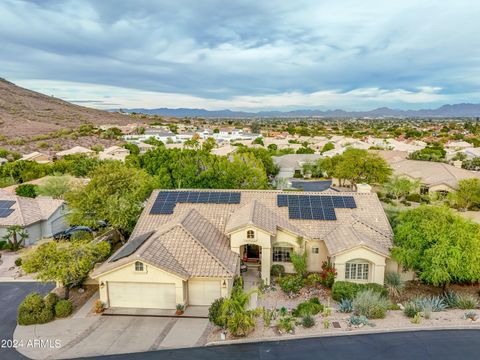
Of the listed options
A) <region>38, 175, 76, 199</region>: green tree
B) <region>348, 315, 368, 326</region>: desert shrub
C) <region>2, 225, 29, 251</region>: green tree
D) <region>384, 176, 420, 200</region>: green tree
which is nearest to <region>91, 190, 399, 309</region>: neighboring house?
<region>348, 315, 368, 326</region>: desert shrub

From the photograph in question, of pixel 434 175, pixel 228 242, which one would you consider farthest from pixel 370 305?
pixel 434 175

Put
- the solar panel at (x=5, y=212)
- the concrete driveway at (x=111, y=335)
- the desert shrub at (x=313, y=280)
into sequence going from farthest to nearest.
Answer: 1. the solar panel at (x=5, y=212)
2. the desert shrub at (x=313, y=280)
3. the concrete driveway at (x=111, y=335)

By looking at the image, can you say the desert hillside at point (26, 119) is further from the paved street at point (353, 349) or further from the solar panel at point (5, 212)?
the paved street at point (353, 349)

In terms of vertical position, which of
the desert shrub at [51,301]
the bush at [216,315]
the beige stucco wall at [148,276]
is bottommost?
the desert shrub at [51,301]

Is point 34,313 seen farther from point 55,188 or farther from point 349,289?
point 55,188

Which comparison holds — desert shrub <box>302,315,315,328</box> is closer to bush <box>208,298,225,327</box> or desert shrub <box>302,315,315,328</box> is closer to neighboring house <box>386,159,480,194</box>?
bush <box>208,298,225,327</box>

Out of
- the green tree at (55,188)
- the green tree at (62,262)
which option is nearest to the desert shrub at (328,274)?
the green tree at (62,262)

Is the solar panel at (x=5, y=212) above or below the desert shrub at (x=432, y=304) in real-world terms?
above
